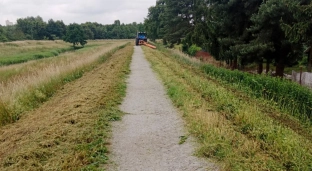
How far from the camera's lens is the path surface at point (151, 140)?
4.45 metres

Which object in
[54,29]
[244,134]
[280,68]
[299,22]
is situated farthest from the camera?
[54,29]

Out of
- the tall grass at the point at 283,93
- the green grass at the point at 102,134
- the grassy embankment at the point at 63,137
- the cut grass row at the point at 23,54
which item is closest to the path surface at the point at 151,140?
the green grass at the point at 102,134

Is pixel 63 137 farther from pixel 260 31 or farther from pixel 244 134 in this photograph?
pixel 260 31

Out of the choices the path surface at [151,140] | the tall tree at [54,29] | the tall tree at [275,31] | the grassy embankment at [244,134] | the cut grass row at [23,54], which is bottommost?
the path surface at [151,140]

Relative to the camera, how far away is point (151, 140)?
551 cm

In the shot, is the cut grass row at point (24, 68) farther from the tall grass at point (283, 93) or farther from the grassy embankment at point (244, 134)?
the tall grass at point (283, 93)

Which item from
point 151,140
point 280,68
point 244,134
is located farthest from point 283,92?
point 280,68

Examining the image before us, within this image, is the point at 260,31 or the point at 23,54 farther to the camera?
the point at 23,54

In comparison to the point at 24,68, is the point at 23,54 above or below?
above

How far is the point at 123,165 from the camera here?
175 inches

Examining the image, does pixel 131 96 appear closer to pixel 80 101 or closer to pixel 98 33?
pixel 80 101

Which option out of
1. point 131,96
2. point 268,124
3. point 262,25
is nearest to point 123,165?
point 268,124

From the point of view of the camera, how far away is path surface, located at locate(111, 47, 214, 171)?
4449 mm

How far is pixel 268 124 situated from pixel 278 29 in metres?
12.5
